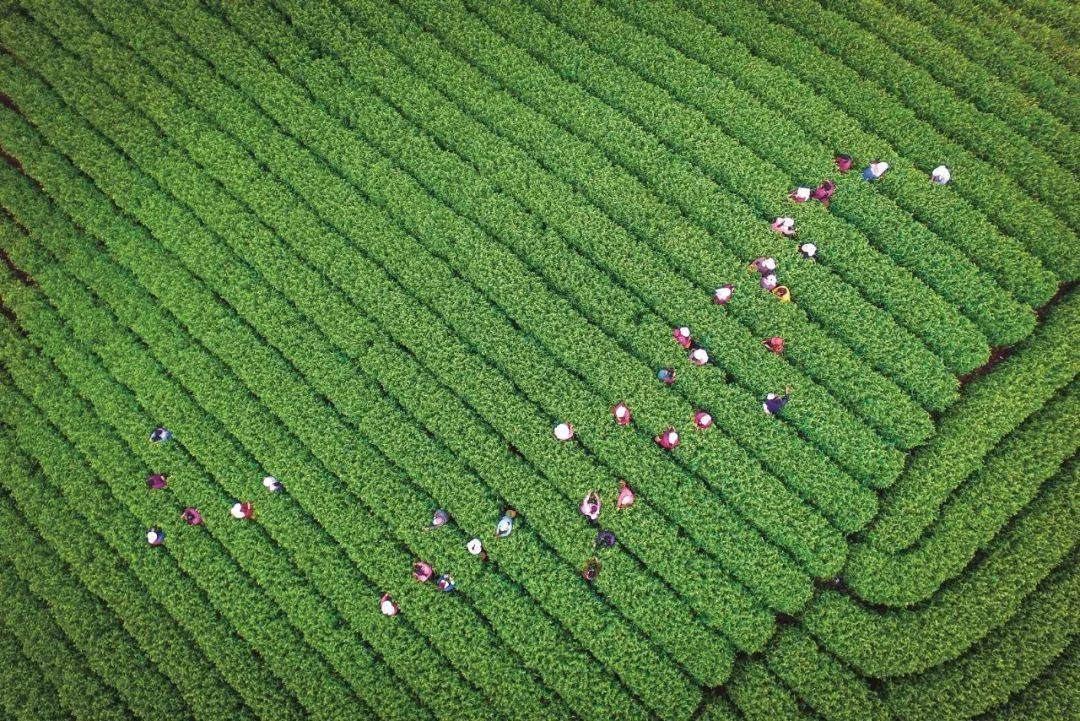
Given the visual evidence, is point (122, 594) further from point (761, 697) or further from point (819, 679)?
point (819, 679)

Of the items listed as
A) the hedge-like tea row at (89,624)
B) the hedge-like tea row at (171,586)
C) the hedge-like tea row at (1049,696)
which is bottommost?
the hedge-like tea row at (89,624)

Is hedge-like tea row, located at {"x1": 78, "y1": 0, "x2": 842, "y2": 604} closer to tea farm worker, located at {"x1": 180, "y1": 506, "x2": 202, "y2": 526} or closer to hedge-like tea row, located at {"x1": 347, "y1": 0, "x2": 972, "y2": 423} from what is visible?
hedge-like tea row, located at {"x1": 347, "y1": 0, "x2": 972, "y2": 423}

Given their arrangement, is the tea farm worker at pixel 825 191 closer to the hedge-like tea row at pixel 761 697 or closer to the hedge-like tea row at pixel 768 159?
the hedge-like tea row at pixel 768 159

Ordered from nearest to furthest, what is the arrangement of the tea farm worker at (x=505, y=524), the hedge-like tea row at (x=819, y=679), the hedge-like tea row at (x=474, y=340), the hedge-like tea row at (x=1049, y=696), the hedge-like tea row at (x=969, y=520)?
the hedge-like tea row at (x=1049, y=696), the hedge-like tea row at (x=819, y=679), the hedge-like tea row at (x=969, y=520), the hedge-like tea row at (x=474, y=340), the tea farm worker at (x=505, y=524)

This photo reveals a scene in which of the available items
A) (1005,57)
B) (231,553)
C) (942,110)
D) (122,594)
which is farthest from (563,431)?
(1005,57)

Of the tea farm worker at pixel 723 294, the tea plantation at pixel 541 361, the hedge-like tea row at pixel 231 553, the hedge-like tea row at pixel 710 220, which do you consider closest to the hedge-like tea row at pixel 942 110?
the tea plantation at pixel 541 361

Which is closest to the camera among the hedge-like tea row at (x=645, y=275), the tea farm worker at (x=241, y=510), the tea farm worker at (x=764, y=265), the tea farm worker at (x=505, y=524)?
the tea farm worker at (x=505, y=524)
